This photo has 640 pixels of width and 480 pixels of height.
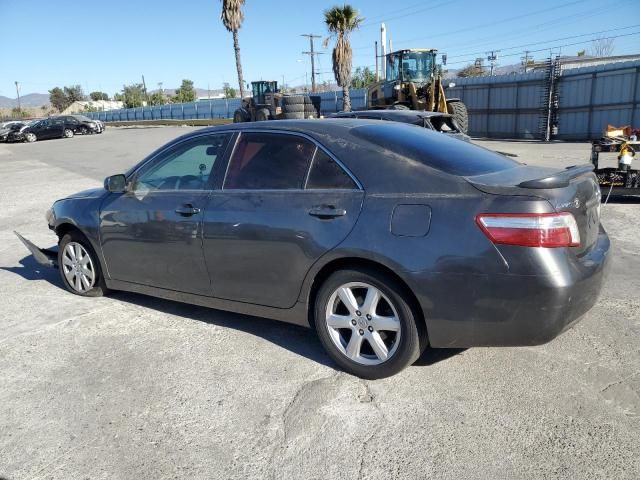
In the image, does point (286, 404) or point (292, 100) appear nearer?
point (286, 404)

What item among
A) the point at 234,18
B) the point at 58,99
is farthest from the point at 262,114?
the point at 58,99

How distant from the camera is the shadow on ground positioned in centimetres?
378

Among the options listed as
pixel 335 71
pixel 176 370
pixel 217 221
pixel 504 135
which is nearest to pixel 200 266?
pixel 217 221

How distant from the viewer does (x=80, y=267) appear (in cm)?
517

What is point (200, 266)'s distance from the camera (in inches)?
161

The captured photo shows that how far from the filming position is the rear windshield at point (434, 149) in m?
3.39

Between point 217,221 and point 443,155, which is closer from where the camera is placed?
point 443,155

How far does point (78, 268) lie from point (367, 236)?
3202 millimetres

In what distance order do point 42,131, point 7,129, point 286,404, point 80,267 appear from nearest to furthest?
point 286,404 → point 80,267 → point 7,129 → point 42,131

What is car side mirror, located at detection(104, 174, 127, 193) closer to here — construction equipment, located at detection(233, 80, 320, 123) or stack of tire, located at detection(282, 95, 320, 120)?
construction equipment, located at detection(233, 80, 320, 123)

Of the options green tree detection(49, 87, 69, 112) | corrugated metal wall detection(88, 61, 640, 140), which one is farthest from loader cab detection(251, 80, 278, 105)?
green tree detection(49, 87, 69, 112)

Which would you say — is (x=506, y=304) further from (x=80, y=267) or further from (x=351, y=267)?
(x=80, y=267)

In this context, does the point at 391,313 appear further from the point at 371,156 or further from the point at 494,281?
the point at 371,156

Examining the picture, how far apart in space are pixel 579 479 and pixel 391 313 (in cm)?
129
